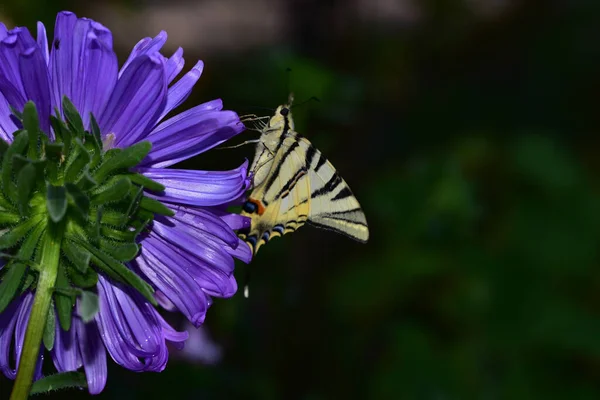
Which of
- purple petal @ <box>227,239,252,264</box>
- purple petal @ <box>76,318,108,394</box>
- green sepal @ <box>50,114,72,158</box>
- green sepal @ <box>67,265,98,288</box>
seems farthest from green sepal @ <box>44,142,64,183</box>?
purple petal @ <box>227,239,252,264</box>

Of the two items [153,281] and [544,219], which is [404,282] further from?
[153,281]

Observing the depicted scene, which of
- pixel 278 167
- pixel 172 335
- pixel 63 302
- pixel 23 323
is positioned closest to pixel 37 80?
pixel 63 302

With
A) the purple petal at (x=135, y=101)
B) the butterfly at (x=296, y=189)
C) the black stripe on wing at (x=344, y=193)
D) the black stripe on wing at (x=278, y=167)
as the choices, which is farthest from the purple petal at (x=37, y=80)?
the black stripe on wing at (x=344, y=193)

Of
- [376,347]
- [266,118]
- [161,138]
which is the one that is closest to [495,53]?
[376,347]

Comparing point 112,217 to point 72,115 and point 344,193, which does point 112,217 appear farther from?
point 344,193

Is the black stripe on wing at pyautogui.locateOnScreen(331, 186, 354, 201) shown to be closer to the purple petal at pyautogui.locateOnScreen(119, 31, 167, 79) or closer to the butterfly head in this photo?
the butterfly head

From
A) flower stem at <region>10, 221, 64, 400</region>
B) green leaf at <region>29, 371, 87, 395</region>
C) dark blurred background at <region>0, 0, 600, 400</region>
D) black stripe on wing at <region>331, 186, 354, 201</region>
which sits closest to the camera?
flower stem at <region>10, 221, 64, 400</region>
